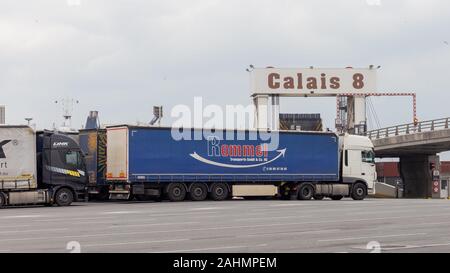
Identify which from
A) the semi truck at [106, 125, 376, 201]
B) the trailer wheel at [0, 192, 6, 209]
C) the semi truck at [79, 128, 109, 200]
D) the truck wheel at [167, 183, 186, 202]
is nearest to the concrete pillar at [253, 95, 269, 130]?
the semi truck at [106, 125, 376, 201]

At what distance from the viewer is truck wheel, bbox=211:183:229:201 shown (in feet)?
127

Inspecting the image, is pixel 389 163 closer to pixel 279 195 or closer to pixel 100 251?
pixel 279 195

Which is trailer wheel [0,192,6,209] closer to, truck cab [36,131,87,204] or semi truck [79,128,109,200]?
truck cab [36,131,87,204]

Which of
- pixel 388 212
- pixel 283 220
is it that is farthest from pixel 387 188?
pixel 283 220

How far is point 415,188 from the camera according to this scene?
2736 inches

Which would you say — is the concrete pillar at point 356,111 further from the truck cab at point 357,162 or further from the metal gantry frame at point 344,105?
the truck cab at point 357,162

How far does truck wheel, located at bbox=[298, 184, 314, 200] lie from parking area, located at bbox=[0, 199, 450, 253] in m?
11.7

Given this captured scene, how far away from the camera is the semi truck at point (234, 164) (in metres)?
36.8

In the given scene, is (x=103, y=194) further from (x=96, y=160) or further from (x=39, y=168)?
(x=39, y=168)

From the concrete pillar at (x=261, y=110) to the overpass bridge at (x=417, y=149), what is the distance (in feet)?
35.7

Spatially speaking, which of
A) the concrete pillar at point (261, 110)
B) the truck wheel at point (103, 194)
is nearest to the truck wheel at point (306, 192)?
the truck wheel at point (103, 194)

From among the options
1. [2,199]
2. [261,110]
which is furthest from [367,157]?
[261,110]

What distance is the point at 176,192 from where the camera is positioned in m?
37.8

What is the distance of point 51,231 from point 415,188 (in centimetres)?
5372
